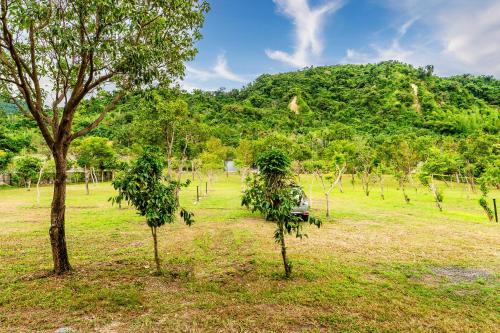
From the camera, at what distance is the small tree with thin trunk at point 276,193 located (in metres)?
7.22

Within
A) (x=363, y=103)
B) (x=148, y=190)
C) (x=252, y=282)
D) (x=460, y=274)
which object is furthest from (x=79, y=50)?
(x=363, y=103)

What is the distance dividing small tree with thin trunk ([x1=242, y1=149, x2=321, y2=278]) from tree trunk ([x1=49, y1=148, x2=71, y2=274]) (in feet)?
15.9

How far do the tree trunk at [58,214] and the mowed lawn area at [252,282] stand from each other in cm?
57

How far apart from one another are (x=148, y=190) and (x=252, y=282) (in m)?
3.61

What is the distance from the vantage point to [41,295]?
21.8ft

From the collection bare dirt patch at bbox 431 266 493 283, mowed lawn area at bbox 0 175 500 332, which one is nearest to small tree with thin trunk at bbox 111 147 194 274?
mowed lawn area at bbox 0 175 500 332

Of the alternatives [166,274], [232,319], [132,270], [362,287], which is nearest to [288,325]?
[232,319]

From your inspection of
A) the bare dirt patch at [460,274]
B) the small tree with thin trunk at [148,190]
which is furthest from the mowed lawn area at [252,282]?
the small tree with thin trunk at [148,190]

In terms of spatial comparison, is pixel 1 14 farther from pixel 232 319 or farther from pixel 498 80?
pixel 498 80

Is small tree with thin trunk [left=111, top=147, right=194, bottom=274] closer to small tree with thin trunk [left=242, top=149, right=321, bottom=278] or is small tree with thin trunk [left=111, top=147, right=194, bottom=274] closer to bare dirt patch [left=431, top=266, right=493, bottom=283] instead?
small tree with thin trunk [left=242, top=149, right=321, bottom=278]

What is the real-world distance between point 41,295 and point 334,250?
8.88 meters

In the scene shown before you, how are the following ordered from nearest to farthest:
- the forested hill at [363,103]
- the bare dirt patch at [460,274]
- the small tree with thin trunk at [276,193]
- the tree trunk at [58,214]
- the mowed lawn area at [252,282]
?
the mowed lawn area at [252,282] < the small tree with thin trunk at [276,193] < the tree trunk at [58,214] < the bare dirt patch at [460,274] < the forested hill at [363,103]

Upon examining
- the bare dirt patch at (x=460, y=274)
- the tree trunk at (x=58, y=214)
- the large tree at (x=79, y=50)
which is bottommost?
the bare dirt patch at (x=460, y=274)

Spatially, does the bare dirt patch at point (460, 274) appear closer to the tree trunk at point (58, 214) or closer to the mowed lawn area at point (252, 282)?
the mowed lawn area at point (252, 282)
